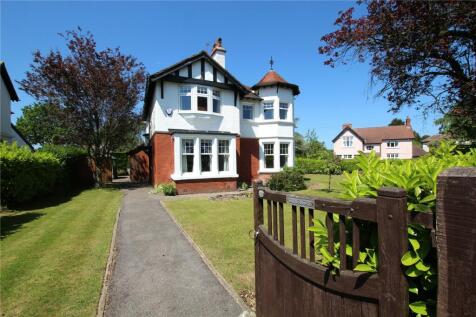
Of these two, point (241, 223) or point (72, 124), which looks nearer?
point (241, 223)

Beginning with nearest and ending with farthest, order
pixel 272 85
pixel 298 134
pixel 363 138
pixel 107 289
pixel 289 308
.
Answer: pixel 289 308 → pixel 107 289 → pixel 272 85 → pixel 363 138 → pixel 298 134

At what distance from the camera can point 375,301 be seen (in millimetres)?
1637

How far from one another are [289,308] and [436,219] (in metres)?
1.73

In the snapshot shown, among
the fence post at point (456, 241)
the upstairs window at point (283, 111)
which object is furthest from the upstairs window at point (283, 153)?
the fence post at point (456, 241)

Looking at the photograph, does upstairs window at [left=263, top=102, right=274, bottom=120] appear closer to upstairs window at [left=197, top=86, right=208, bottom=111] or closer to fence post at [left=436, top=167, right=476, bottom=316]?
upstairs window at [left=197, top=86, right=208, bottom=111]

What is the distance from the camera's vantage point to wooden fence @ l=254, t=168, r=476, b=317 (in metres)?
1.21

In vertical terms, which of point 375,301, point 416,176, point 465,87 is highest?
point 465,87

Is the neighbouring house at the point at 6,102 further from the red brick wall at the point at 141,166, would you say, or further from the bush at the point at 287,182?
the bush at the point at 287,182

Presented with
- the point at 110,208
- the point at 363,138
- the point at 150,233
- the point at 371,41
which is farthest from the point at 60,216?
the point at 363,138

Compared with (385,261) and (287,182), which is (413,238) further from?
(287,182)

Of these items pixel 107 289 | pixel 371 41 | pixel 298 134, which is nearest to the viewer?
pixel 107 289

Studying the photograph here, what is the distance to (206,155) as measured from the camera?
17328 millimetres

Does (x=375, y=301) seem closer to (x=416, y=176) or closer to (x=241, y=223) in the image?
(x=416, y=176)

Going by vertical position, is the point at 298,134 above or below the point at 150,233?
above
